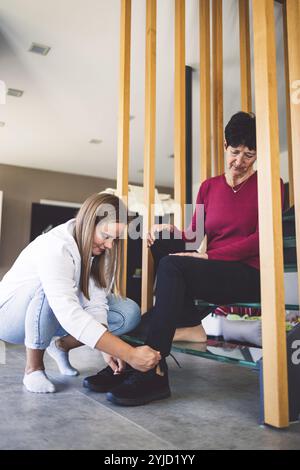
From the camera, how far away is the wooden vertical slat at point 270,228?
1.11m

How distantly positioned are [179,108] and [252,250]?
3.53ft

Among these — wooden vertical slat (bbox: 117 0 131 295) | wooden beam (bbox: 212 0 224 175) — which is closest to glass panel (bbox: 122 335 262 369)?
wooden vertical slat (bbox: 117 0 131 295)

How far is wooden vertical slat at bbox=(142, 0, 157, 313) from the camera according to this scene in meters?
2.03

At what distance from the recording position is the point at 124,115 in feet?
7.33

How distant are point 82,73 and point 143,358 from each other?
115 inches

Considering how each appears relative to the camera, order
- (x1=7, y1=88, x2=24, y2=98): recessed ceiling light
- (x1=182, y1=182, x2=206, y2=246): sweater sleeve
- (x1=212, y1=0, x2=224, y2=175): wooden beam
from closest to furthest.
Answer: (x1=182, y1=182, x2=206, y2=246): sweater sleeve, (x1=212, y1=0, x2=224, y2=175): wooden beam, (x1=7, y1=88, x2=24, y2=98): recessed ceiling light

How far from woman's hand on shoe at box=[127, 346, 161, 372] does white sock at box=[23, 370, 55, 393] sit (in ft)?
1.35

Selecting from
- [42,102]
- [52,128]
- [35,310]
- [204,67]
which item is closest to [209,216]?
[35,310]

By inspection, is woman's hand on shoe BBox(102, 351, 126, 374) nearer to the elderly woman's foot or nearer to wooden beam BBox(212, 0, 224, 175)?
the elderly woman's foot

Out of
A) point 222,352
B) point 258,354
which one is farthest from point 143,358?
point 258,354

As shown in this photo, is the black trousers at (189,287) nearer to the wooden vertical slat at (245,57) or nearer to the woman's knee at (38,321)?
the woman's knee at (38,321)

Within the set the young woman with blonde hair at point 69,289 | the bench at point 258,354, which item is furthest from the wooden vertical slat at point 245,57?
the young woman with blonde hair at point 69,289

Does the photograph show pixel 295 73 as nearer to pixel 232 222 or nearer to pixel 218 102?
pixel 232 222

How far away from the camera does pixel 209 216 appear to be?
1.71 metres
